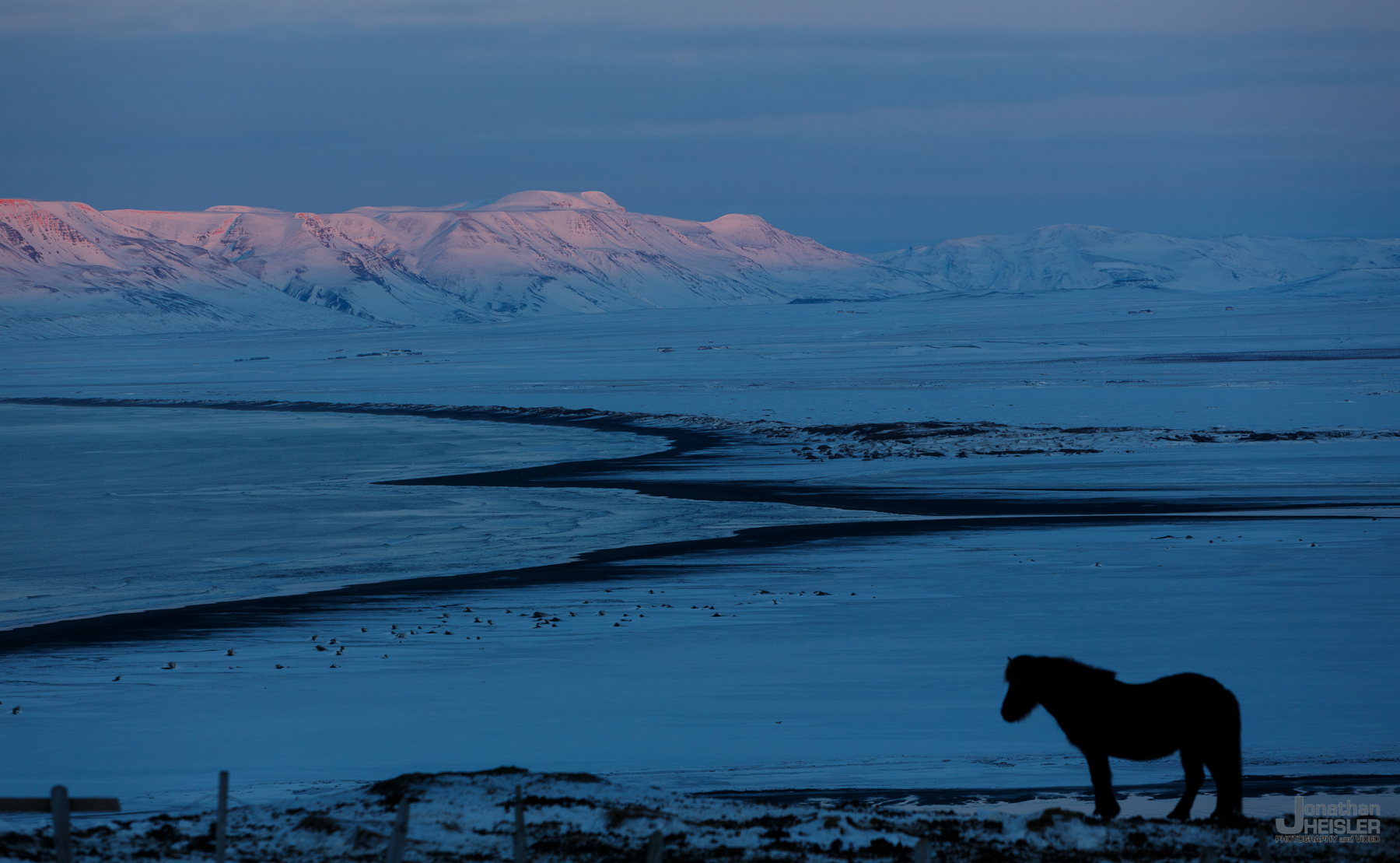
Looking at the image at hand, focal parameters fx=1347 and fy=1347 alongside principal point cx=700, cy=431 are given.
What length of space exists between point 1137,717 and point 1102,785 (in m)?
0.42

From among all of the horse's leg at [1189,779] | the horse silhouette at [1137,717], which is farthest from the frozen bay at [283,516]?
the horse's leg at [1189,779]

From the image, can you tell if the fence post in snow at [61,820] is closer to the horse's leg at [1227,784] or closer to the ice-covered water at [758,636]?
the ice-covered water at [758,636]

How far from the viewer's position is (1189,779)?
6531mm

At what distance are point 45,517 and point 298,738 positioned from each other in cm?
1483

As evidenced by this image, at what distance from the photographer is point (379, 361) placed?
8825cm


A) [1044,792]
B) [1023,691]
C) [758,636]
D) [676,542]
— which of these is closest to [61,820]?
[1023,691]

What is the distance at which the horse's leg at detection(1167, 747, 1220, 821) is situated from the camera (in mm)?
6496

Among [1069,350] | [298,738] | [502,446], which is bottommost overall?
[298,738]

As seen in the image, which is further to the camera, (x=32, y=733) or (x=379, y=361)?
(x=379, y=361)

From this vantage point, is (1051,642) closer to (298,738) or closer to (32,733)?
(298,738)

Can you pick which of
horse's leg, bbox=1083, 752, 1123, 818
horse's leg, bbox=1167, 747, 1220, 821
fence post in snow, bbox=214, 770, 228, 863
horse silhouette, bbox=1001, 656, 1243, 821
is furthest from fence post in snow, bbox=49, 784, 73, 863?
horse's leg, bbox=1167, 747, 1220, 821

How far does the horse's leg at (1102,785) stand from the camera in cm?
666

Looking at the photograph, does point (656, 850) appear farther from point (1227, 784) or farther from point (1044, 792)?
point (1044, 792)

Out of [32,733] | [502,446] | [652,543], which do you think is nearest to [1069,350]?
[502,446]
